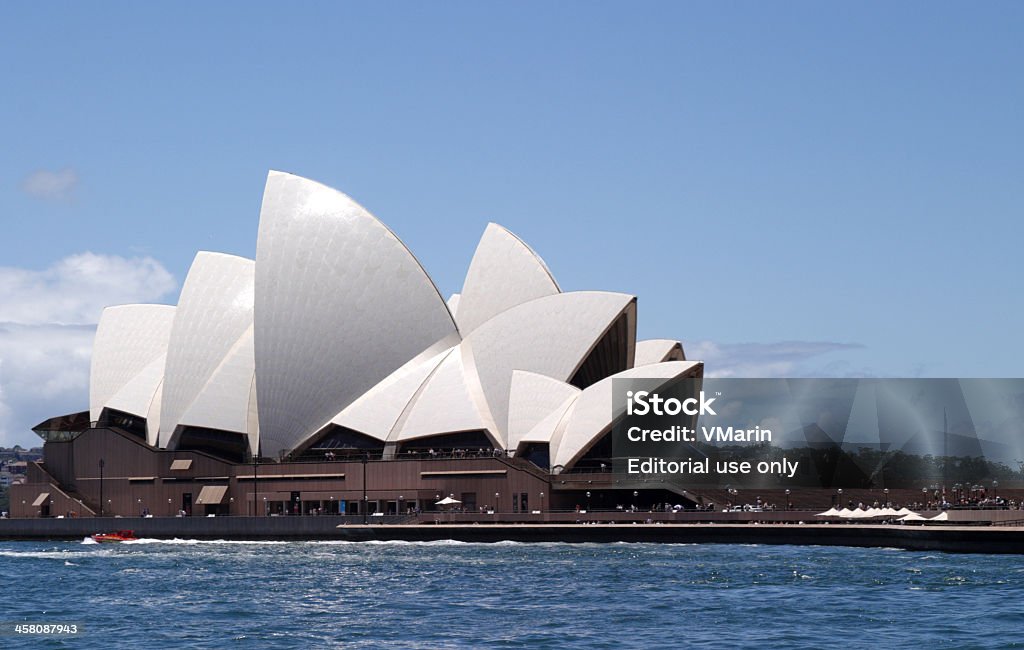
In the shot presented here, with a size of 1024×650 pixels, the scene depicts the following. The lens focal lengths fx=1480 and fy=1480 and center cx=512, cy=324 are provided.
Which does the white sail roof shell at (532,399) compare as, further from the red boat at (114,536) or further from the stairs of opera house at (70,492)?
the stairs of opera house at (70,492)

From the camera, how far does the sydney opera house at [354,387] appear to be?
69438mm

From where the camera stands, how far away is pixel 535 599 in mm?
36031

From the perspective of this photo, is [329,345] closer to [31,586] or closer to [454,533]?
→ [454,533]

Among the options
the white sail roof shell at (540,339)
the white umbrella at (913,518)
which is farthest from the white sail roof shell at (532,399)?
the white umbrella at (913,518)

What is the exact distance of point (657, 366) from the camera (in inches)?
2694

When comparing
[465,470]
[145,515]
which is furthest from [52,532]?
[465,470]

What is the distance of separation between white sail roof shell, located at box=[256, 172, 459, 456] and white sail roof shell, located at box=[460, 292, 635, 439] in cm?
301

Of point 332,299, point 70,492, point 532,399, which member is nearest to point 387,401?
point 332,299

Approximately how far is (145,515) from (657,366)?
26981 millimetres

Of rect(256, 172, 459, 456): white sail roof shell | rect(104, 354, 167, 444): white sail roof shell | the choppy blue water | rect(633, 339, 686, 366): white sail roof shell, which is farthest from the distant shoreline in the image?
rect(633, 339, 686, 366): white sail roof shell

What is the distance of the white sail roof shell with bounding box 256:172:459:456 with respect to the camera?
237 feet

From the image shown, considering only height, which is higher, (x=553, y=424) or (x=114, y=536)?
(x=553, y=424)

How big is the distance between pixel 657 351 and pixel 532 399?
38.6 feet

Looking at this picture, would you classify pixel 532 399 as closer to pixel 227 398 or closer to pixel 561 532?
pixel 561 532
